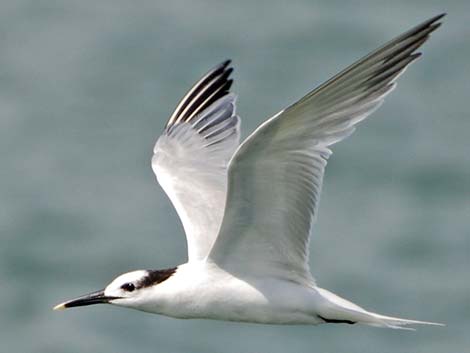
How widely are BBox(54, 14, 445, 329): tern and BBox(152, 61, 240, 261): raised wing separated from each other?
1 centimetres

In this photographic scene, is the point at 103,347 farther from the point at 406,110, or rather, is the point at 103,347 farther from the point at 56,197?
the point at 406,110

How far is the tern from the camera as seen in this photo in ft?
27.8

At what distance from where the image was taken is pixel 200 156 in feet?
35.7

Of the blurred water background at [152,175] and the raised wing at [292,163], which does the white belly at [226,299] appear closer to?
the raised wing at [292,163]

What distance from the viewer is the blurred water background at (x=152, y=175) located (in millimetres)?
15297

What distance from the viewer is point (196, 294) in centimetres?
923

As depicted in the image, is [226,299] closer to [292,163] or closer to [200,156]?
[292,163]

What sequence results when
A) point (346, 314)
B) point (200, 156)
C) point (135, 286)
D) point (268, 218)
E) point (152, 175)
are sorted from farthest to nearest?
point (152, 175) < point (200, 156) < point (135, 286) < point (346, 314) < point (268, 218)

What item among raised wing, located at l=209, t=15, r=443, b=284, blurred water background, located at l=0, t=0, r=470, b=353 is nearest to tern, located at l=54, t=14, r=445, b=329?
raised wing, located at l=209, t=15, r=443, b=284

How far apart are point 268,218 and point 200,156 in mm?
1934

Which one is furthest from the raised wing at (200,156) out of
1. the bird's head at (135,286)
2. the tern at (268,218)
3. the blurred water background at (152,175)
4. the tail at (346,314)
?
the blurred water background at (152,175)

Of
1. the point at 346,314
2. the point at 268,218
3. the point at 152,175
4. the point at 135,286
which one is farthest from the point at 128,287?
the point at 152,175

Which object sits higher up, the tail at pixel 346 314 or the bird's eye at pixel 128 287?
the bird's eye at pixel 128 287

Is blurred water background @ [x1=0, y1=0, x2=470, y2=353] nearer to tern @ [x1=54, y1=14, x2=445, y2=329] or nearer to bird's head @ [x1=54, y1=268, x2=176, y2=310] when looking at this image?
tern @ [x1=54, y1=14, x2=445, y2=329]
